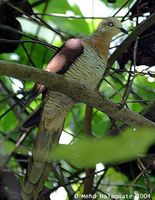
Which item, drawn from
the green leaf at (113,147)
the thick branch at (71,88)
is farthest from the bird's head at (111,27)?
the green leaf at (113,147)

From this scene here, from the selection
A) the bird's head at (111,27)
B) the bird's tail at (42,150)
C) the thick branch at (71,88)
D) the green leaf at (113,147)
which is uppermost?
the bird's head at (111,27)

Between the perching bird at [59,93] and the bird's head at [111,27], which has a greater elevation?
the bird's head at [111,27]

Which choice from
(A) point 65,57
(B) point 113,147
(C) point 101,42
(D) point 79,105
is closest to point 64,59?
(A) point 65,57

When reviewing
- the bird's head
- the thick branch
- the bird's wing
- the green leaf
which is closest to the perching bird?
the bird's wing

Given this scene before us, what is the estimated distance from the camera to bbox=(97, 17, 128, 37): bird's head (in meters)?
2.76

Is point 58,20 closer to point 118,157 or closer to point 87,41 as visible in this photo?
point 87,41

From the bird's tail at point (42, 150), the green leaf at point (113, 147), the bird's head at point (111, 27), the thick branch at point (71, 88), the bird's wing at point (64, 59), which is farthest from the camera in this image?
the bird's head at point (111, 27)

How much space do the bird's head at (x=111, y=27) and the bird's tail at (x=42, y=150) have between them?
0.68 metres

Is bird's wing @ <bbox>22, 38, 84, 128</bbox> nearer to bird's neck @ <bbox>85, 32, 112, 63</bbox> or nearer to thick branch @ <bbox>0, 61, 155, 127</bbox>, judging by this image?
bird's neck @ <bbox>85, 32, 112, 63</bbox>

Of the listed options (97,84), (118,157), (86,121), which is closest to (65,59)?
(97,84)

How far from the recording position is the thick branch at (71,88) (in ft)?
5.02

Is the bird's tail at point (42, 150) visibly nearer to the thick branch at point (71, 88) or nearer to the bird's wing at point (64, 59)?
the bird's wing at point (64, 59)

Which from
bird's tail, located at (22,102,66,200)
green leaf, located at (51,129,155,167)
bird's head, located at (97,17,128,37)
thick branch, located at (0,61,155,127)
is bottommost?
bird's tail, located at (22,102,66,200)

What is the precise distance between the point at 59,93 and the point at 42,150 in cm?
40
